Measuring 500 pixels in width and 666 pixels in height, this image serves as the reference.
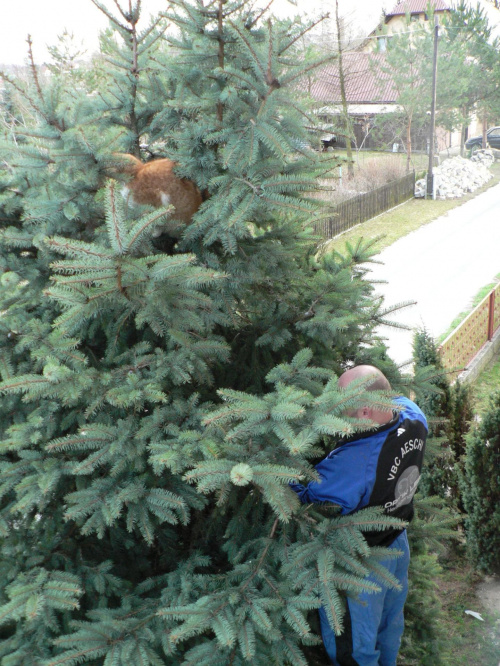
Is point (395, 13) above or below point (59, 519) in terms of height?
above

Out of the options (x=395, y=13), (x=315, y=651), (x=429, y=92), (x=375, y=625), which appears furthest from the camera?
(x=395, y=13)

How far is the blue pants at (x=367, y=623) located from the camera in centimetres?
274

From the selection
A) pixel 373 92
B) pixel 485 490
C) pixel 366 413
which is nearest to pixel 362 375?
pixel 366 413

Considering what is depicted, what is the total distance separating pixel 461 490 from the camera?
16.9 ft

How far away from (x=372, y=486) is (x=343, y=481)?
0.46 ft

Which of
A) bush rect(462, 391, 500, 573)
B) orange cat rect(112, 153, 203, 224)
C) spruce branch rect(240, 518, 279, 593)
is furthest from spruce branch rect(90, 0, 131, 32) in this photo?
bush rect(462, 391, 500, 573)

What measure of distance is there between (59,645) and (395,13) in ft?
146

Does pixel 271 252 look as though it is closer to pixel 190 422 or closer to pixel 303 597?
pixel 190 422

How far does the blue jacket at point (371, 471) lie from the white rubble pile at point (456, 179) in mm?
23631

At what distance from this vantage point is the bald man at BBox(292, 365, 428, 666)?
2.59 metres

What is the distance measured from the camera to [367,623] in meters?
2.75

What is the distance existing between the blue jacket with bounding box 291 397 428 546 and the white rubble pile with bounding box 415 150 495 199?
2363 centimetres

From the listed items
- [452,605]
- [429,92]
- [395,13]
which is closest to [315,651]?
[452,605]

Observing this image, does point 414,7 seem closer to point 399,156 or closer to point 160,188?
point 399,156
